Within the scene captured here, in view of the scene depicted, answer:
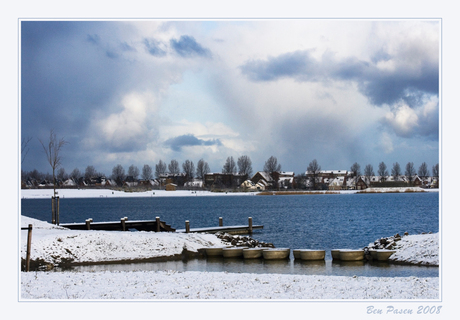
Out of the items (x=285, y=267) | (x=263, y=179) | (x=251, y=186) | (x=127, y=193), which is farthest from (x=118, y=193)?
(x=285, y=267)

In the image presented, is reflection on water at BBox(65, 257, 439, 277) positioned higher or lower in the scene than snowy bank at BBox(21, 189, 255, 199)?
higher

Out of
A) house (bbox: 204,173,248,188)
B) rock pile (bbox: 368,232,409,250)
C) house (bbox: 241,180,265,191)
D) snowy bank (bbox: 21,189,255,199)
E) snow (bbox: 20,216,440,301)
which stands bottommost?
snowy bank (bbox: 21,189,255,199)

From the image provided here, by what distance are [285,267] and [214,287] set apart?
937cm

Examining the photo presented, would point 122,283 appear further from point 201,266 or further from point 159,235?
point 159,235

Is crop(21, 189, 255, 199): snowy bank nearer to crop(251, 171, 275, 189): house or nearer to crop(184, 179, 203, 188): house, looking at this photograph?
crop(184, 179, 203, 188): house

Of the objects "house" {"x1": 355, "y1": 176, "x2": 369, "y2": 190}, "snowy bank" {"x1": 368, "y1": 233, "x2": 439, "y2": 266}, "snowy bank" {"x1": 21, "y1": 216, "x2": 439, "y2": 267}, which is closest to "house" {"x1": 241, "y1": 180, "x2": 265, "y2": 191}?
"house" {"x1": 355, "y1": 176, "x2": 369, "y2": 190}

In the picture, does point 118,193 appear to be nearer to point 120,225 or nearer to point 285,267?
point 120,225

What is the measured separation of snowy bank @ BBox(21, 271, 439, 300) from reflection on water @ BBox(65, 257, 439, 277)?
492cm

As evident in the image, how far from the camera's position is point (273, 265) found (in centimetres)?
2205

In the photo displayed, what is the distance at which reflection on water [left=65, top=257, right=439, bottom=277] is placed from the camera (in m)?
19.4

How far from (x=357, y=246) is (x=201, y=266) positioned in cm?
1434

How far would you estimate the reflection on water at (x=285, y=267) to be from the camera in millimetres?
19427

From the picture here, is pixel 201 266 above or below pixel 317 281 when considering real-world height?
below
